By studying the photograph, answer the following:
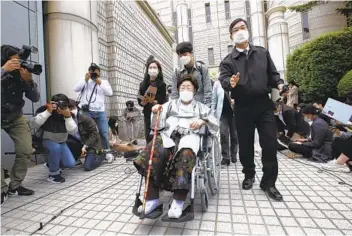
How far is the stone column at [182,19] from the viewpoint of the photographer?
25.1m

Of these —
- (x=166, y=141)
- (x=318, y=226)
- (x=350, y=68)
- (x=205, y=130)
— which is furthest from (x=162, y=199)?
(x=350, y=68)

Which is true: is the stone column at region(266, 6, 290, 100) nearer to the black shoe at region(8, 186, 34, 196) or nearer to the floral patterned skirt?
the floral patterned skirt

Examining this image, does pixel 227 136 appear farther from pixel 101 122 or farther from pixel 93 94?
pixel 93 94

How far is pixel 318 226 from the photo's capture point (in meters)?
1.93

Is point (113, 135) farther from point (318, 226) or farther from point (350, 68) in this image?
point (350, 68)

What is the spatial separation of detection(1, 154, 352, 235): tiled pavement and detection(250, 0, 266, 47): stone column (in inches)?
824

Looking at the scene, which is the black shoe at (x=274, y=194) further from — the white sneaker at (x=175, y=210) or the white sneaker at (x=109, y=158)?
the white sneaker at (x=109, y=158)

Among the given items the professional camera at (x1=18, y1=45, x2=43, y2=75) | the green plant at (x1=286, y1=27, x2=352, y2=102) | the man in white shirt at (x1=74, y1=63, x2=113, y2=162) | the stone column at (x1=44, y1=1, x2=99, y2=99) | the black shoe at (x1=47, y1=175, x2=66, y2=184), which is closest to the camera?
the professional camera at (x1=18, y1=45, x2=43, y2=75)

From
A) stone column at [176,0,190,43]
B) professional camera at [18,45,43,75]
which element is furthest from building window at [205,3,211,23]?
professional camera at [18,45,43,75]

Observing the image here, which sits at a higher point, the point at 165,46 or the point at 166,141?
the point at 165,46

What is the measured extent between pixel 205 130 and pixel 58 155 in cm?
246

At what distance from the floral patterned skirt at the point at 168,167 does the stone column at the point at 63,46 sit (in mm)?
3823

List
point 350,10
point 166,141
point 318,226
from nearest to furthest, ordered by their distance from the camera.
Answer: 1. point 318,226
2. point 166,141
3. point 350,10

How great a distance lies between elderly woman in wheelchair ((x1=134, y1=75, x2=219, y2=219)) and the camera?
201 cm
